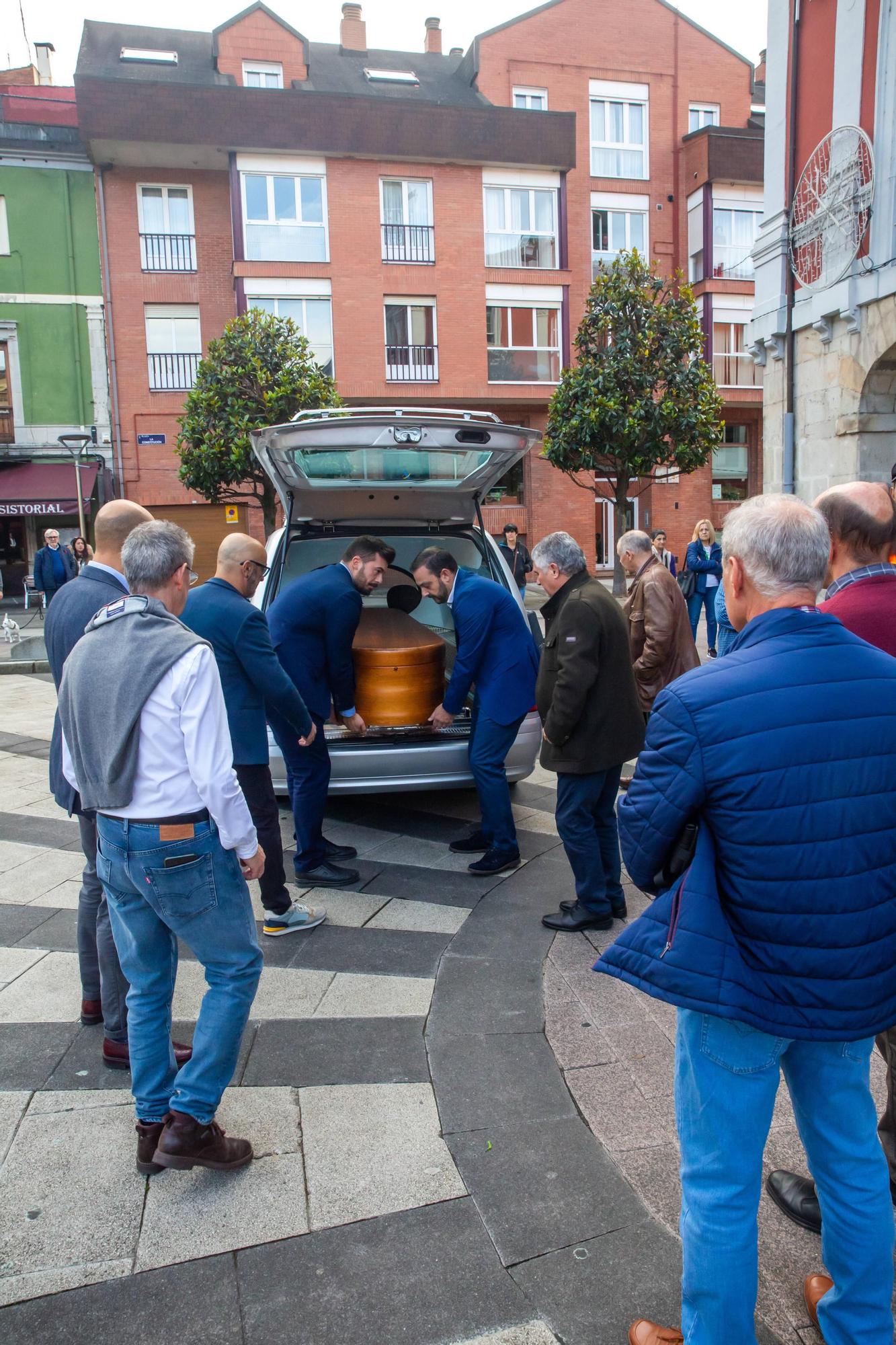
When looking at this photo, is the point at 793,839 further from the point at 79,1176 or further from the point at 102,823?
the point at 79,1176

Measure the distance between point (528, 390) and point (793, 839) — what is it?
85.7 feet

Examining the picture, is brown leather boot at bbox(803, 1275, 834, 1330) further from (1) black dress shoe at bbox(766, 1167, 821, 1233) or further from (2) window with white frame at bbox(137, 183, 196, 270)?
(2) window with white frame at bbox(137, 183, 196, 270)

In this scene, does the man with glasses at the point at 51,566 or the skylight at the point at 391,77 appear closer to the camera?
the man with glasses at the point at 51,566

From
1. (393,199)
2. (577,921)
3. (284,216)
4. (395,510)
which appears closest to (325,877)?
(577,921)

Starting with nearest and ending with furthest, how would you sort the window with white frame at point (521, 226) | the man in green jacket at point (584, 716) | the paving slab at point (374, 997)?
the paving slab at point (374, 997) → the man in green jacket at point (584, 716) → the window with white frame at point (521, 226)

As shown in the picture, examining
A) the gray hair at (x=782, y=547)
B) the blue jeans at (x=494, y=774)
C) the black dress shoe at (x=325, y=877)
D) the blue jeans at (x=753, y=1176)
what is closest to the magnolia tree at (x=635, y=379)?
the blue jeans at (x=494, y=774)

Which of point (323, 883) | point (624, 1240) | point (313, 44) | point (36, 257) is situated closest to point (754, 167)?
point (313, 44)

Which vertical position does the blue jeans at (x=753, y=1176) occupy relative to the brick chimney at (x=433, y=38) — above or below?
below

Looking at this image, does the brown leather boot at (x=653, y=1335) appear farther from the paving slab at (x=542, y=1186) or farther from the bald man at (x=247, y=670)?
the bald man at (x=247, y=670)

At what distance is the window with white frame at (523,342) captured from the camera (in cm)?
2645

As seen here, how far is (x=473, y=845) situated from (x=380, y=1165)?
2.66 meters

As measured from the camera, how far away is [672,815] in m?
1.78

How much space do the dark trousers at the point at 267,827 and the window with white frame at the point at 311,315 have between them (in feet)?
73.8

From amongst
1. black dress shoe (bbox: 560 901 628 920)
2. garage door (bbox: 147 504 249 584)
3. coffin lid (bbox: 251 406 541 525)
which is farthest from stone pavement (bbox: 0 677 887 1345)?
garage door (bbox: 147 504 249 584)
